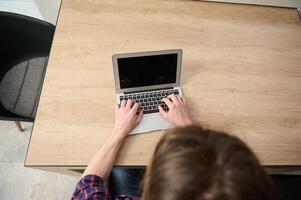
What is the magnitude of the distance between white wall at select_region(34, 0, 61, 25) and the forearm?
100 cm

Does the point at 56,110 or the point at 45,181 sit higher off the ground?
the point at 56,110

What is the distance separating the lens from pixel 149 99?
3.12 feet

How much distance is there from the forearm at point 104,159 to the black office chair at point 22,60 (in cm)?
43

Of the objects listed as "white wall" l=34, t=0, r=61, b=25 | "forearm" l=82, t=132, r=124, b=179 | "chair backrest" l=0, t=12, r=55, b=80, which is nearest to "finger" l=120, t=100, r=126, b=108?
"forearm" l=82, t=132, r=124, b=179

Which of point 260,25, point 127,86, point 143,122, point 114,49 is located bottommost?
point 143,122

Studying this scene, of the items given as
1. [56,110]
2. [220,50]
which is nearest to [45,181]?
[56,110]

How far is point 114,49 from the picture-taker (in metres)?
1.06

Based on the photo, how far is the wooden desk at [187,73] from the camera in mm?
878

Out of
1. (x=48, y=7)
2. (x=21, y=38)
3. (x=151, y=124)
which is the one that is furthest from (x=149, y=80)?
(x=48, y=7)

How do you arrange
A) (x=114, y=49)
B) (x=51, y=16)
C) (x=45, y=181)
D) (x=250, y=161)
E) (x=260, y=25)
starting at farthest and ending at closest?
(x=51, y=16)
(x=45, y=181)
(x=260, y=25)
(x=114, y=49)
(x=250, y=161)

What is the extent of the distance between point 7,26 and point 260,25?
1075 mm

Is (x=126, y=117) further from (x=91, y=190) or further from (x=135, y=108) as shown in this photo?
(x=91, y=190)

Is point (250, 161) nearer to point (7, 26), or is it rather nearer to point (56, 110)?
point (56, 110)

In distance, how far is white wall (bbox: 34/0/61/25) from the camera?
1.49m
